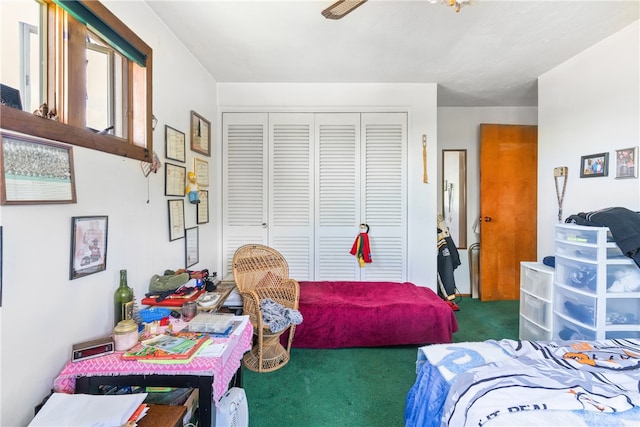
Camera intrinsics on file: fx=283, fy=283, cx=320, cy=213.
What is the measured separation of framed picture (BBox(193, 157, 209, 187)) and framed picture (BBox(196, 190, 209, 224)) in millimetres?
89

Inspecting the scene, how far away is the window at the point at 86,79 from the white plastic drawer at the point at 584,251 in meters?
2.99

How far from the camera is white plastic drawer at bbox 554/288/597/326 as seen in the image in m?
1.88

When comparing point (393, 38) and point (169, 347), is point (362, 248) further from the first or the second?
point (169, 347)

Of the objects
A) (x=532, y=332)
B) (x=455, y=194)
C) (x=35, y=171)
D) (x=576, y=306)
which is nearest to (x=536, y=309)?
(x=532, y=332)

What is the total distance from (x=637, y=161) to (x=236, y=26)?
301cm

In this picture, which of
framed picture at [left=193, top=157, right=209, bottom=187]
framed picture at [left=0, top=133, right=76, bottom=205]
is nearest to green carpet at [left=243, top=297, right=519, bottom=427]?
framed picture at [left=0, top=133, right=76, bottom=205]

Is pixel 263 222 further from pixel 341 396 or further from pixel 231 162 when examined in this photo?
pixel 341 396

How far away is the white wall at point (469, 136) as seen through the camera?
3.77 metres

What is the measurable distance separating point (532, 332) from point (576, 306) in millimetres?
525

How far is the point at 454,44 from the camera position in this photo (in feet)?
7.41

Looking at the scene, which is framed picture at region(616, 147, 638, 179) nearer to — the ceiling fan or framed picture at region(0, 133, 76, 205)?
the ceiling fan

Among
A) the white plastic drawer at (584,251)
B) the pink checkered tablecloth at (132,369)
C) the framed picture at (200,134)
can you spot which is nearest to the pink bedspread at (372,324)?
the white plastic drawer at (584,251)

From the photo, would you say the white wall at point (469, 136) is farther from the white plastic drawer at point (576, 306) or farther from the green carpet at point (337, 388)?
the white plastic drawer at point (576, 306)

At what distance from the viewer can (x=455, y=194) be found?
381cm
